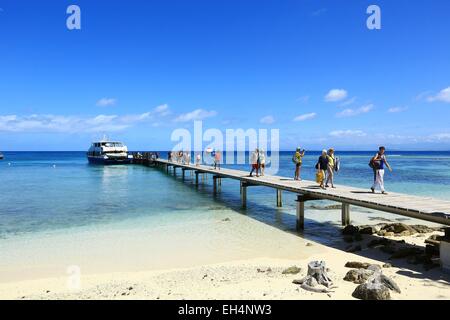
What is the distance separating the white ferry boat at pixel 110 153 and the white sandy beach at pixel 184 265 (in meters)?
50.8

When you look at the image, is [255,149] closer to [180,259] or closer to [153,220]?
[153,220]

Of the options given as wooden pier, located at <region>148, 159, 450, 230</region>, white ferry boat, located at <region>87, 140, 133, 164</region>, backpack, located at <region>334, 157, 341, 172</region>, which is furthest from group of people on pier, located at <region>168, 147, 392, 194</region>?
white ferry boat, located at <region>87, 140, 133, 164</region>

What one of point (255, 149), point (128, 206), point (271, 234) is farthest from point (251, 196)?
point (271, 234)

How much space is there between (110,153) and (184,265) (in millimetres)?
57850

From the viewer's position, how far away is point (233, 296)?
7.94 meters

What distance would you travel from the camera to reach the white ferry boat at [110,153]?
64312 mm

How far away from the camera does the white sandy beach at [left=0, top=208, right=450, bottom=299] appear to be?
8.25 meters

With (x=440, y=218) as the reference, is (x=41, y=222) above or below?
below

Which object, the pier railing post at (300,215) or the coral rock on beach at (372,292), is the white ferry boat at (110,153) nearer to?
the pier railing post at (300,215)

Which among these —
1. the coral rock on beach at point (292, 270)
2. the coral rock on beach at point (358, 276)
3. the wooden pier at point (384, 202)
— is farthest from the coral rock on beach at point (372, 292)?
the wooden pier at point (384, 202)

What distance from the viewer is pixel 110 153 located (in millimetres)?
65500

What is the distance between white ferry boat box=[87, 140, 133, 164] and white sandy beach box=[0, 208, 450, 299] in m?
50.8

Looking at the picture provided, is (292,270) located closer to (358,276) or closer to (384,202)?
(358,276)
